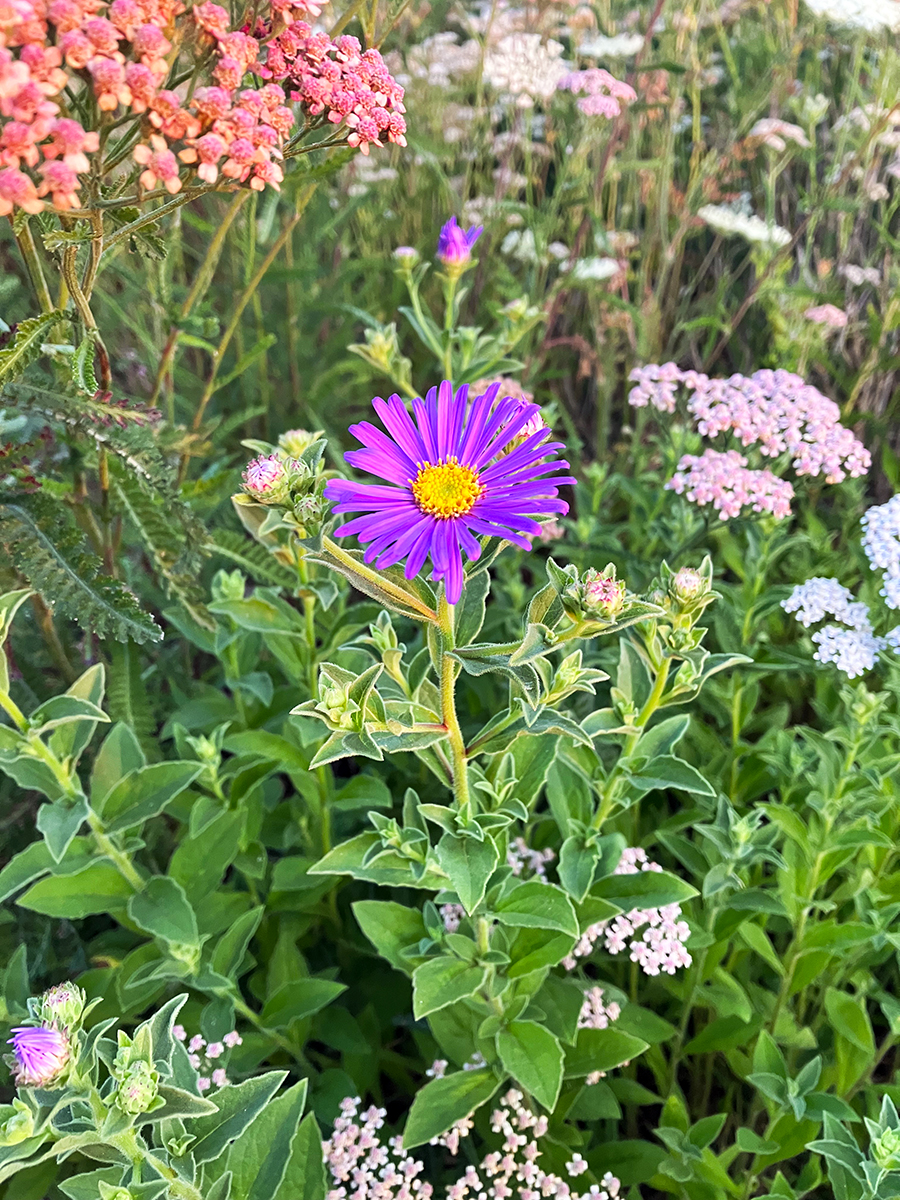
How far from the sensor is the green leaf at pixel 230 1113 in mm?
886

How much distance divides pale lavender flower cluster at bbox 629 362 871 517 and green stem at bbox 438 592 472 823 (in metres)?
0.72

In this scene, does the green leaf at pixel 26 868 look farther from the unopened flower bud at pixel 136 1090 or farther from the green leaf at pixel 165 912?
the unopened flower bud at pixel 136 1090

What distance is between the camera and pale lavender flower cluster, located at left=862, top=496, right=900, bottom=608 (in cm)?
128

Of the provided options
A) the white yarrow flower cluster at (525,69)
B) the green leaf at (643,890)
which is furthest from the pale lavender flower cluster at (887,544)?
the white yarrow flower cluster at (525,69)

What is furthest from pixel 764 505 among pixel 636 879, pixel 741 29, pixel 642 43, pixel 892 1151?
pixel 741 29

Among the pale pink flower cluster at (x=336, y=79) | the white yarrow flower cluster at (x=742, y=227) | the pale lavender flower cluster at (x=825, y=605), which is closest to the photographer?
the pale pink flower cluster at (x=336, y=79)

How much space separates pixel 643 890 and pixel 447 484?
0.67 m

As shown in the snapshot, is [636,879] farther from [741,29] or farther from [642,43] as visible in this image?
[741,29]

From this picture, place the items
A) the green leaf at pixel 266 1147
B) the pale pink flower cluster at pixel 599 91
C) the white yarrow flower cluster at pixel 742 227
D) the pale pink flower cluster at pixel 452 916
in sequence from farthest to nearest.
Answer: the white yarrow flower cluster at pixel 742 227
the pale pink flower cluster at pixel 599 91
the pale pink flower cluster at pixel 452 916
the green leaf at pixel 266 1147

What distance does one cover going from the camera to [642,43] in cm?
218

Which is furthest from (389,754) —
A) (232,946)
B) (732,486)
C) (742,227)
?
Answer: (742,227)

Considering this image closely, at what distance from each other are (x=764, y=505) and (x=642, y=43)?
4.77 feet

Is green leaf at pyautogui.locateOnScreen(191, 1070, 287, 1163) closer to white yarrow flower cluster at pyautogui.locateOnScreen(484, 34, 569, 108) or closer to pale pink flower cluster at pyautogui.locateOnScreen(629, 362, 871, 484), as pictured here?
pale pink flower cluster at pyautogui.locateOnScreen(629, 362, 871, 484)

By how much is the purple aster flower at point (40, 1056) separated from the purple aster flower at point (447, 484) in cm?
48
